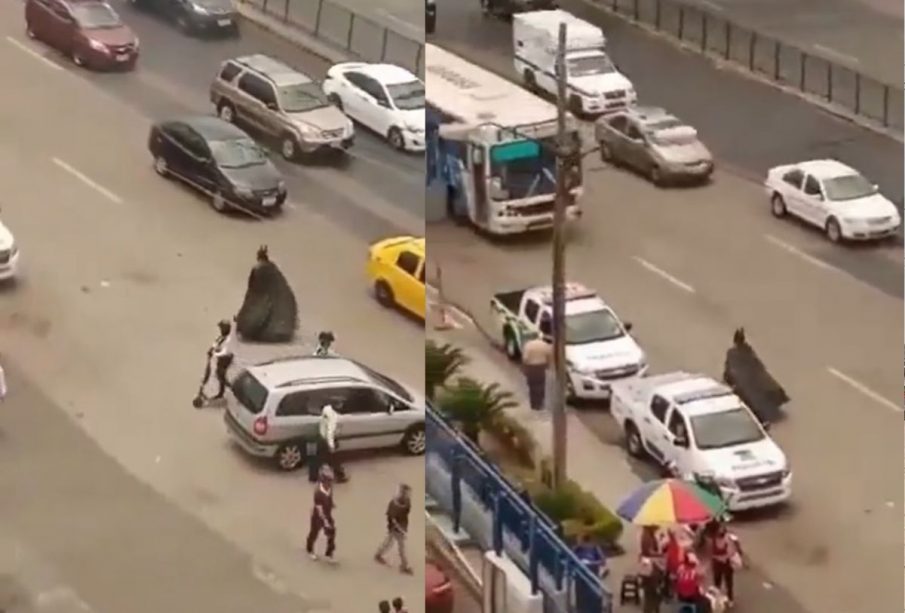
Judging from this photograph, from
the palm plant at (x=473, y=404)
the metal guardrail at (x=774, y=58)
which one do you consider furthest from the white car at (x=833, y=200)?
the palm plant at (x=473, y=404)

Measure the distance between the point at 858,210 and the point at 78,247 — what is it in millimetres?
2020

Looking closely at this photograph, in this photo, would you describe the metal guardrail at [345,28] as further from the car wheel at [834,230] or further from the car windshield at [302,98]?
the car wheel at [834,230]

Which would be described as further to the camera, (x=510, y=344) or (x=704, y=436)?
(x=704, y=436)

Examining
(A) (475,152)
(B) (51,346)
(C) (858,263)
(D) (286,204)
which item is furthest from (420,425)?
(C) (858,263)

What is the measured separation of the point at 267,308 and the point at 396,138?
1.42 feet

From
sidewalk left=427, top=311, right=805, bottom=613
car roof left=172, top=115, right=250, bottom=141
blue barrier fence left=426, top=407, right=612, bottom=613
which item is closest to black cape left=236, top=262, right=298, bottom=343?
car roof left=172, top=115, right=250, bottom=141

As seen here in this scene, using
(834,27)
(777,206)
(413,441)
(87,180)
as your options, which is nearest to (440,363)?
(413,441)

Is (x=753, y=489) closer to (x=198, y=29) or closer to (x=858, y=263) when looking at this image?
(x=858, y=263)

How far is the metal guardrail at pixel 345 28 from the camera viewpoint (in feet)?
10.9

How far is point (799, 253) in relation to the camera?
4.45 metres

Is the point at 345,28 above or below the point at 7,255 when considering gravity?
above

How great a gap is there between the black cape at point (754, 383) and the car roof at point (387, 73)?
4.75 ft

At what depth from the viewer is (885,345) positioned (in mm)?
4289

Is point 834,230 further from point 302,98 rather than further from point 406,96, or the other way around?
point 302,98
